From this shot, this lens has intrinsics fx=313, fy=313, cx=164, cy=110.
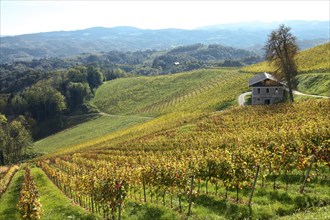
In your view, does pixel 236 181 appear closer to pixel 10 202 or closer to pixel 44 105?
A: pixel 10 202

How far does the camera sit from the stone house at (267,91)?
70125 millimetres

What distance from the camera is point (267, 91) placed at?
70812 mm

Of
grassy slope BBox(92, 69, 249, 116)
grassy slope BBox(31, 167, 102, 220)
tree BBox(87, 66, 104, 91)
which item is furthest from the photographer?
tree BBox(87, 66, 104, 91)

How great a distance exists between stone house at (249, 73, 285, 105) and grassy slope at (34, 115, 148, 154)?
43.9 meters

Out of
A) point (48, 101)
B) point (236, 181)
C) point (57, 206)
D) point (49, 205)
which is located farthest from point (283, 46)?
point (48, 101)

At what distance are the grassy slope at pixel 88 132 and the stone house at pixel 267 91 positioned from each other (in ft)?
144

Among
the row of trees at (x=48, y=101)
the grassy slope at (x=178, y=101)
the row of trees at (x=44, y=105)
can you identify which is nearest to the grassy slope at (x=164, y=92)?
the grassy slope at (x=178, y=101)

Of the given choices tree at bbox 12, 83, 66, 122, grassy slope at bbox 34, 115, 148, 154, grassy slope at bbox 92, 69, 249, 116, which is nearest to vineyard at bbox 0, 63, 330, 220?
grassy slope at bbox 34, 115, 148, 154

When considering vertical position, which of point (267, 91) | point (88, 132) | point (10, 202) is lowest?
point (88, 132)

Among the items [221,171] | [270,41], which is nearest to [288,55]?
[270,41]

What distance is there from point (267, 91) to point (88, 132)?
66215 mm

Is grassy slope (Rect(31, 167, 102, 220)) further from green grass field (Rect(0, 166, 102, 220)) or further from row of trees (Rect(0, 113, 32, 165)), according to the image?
row of trees (Rect(0, 113, 32, 165))

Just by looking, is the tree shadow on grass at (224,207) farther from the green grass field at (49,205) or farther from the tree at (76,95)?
the tree at (76,95)

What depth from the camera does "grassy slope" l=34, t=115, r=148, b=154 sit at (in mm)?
103875
